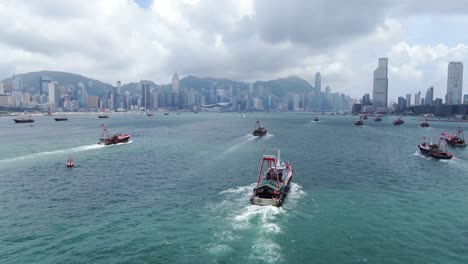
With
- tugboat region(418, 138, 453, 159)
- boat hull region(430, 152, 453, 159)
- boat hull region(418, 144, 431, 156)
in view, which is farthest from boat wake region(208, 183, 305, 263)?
boat hull region(418, 144, 431, 156)

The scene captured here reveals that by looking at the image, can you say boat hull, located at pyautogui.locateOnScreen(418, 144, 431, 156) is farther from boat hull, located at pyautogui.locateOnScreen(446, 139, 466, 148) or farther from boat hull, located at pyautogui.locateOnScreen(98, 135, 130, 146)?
boat hull, located at pyautogui.locateOnScreen(98, 135, 130, 146)

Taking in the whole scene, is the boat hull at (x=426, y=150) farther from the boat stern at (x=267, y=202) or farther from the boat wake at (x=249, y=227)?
the boat stern at (x=267, y=202)

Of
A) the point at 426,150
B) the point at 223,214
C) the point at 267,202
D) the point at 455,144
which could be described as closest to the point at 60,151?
the point at 223,214

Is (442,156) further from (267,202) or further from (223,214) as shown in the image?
(223,214)

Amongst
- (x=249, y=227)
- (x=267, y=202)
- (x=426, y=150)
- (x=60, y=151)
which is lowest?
(x=249, y=227)

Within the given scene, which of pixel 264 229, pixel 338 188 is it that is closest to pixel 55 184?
pixel 264 229

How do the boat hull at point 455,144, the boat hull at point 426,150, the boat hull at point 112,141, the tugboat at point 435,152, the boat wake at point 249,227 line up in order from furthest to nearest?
1. the boat hull at point 455,144
2. the boat hull at point 112,141
3. the boat hull at point 426,150
4. the tugboat at point 435,152
5. the boat wake at point 249,227

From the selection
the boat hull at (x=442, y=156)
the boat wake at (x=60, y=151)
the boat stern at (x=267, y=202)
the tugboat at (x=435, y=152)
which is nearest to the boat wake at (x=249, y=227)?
the boat stern at (x=267, y=202)

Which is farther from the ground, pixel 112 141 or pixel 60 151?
pixel 112 141
